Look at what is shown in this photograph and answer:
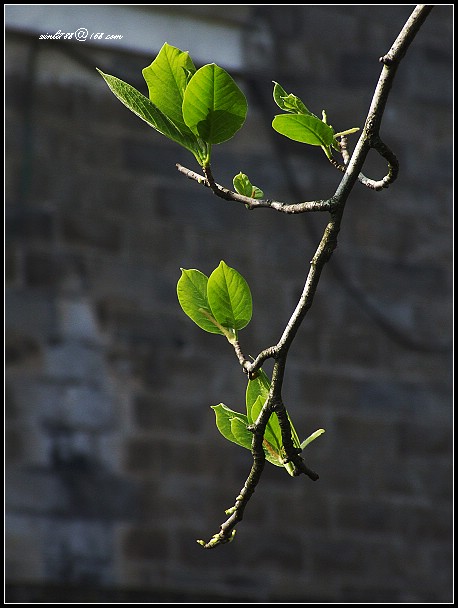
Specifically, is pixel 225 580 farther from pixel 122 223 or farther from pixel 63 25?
pixel 63 25

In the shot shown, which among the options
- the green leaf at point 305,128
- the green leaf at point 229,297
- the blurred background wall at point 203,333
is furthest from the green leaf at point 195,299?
the blurred background wall at point 203,333

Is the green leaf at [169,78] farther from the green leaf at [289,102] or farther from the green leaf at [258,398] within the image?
the green leaf at [258,398]

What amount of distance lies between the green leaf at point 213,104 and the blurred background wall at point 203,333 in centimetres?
325

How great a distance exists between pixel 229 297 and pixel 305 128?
125 millimetres

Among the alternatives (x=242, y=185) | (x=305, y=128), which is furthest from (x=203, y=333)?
(x=305, y=128)

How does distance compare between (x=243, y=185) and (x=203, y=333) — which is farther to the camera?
(x=203, y=333)

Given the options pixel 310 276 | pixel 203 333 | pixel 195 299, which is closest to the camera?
pixel 310 276

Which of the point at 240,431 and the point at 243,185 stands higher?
the point at 243,185

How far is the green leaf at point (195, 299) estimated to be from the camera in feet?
2.52

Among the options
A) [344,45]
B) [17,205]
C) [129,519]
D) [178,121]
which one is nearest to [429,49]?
[344,45]

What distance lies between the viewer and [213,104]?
71 centimetres

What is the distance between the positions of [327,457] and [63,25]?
193 centimetres

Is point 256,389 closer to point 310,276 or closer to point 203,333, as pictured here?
point 310,276

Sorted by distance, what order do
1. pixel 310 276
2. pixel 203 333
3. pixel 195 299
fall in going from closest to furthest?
pixel 310 276 < pixel 195 299 < pixel 203 333
